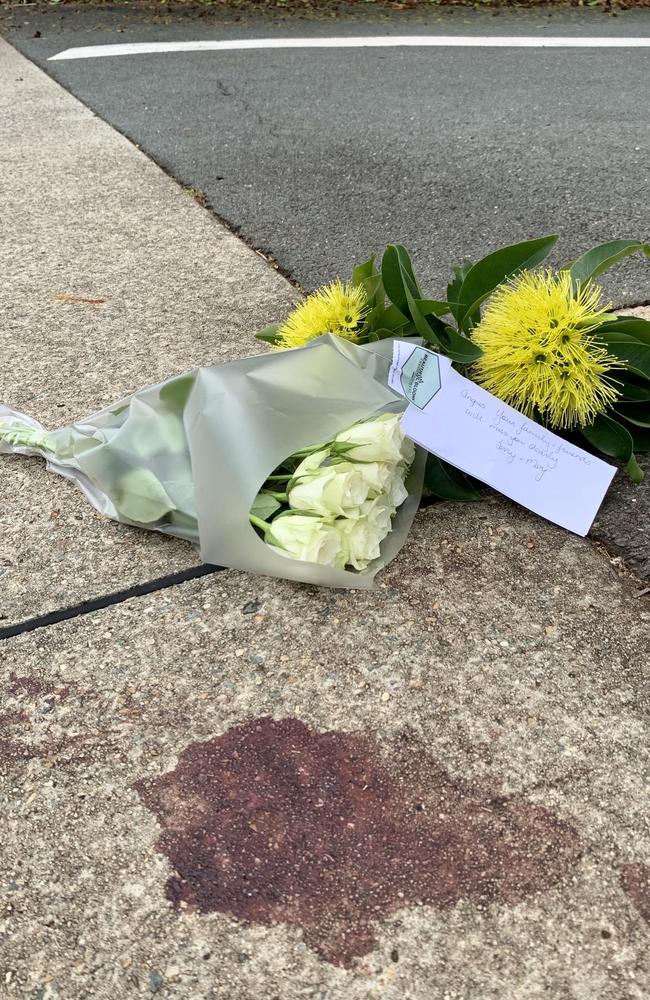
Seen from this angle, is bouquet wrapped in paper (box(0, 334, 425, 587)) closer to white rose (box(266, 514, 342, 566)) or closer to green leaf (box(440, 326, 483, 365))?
white rose (box(266, 514, 342, 566))

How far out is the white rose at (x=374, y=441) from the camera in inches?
63.5

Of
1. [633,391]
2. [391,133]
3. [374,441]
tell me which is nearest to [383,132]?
[391,133]

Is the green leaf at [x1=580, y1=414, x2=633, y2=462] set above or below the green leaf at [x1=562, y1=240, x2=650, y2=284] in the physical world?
below

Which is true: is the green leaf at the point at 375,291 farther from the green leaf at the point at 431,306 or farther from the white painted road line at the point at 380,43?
the white painted road line at the point at 380,43

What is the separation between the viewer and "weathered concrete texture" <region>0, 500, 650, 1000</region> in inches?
44.7

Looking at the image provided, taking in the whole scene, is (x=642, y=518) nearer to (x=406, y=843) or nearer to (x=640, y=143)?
(x=406, y=843)

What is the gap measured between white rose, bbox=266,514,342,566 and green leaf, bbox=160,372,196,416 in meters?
0.34

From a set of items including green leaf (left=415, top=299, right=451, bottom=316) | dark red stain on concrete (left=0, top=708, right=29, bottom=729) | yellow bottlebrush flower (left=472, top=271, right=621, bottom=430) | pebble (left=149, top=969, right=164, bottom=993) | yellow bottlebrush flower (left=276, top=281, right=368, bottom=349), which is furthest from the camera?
yellow bottlebrush flower (left=276, top=281, right=368, bottom=349)

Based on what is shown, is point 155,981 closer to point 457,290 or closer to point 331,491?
point 331,491

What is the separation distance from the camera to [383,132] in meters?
4.37

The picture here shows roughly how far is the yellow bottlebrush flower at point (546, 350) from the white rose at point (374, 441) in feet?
0.84

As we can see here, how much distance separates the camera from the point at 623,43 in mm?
6316

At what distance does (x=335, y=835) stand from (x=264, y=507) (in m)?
0.59

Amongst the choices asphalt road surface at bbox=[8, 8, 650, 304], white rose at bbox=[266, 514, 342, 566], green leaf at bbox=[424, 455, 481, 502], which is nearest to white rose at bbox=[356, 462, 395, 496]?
white rose at bbox=[266, 514, 342, 566]
